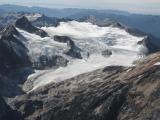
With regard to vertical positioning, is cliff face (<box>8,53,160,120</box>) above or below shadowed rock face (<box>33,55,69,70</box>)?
above

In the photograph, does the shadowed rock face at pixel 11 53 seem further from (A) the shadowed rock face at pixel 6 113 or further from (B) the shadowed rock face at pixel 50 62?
(A) the shadowed rock face at pixel 6 113

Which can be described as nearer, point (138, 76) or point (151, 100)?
point (151, 100)

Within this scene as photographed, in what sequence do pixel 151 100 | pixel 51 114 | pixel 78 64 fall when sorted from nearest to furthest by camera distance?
pixel 151 100 < pixel 51 114 < pixel 78 64

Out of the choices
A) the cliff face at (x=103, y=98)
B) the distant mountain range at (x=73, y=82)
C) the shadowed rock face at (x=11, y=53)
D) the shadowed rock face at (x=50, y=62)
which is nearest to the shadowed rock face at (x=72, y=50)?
the distant mountain range at (x=73, y=82)

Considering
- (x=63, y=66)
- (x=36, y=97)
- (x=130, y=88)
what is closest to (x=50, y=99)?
(x=36, y=97)

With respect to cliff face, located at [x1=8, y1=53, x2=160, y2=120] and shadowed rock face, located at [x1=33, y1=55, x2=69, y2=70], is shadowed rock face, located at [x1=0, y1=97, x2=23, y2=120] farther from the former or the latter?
shadowed rock face, located at [x1=33, y1=55, x2=69, y2=70]

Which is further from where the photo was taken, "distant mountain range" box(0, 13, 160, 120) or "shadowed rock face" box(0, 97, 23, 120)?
"shadowed rock face" box(0, 97, 23, 120)

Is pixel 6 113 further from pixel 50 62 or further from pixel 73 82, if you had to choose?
pixel 50 62

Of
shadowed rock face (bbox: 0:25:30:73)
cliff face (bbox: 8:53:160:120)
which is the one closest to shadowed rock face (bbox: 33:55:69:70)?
shadowed rock face (bbox: 0:25:30:73)

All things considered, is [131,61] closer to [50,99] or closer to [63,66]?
[63,66]
